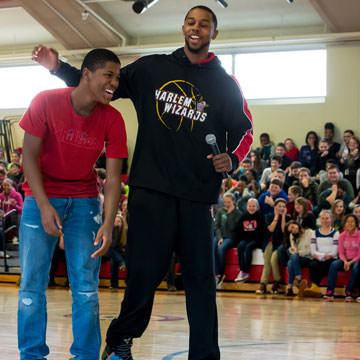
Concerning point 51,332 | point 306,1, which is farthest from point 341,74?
point 51,332

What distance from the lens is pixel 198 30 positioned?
10.3 ft

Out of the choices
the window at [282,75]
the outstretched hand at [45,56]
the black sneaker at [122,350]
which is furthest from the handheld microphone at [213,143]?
the window at [282,75]

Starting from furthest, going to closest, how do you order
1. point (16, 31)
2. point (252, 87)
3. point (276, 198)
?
point (16, 31) → point (252, 87) → point (276, 198)

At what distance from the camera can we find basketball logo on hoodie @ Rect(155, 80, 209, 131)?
10.2 feet

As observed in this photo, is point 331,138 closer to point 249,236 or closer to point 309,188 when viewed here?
point 309,188

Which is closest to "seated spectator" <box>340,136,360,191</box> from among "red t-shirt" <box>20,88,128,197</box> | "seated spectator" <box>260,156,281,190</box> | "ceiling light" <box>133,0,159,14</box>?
"seated spectator" <box>260,156,281,190</box>

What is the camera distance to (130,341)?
3088 mm

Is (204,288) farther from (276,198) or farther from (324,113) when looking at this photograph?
(324,113)

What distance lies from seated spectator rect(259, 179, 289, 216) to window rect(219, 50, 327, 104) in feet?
16.4

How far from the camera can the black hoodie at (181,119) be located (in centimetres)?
308

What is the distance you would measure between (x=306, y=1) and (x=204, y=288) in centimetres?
1197

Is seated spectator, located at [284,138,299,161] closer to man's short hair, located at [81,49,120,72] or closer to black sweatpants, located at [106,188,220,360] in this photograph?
black sweatpants, located at [106,188,220,360]

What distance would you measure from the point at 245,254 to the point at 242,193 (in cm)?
153

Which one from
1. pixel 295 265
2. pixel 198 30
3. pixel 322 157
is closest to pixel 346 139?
pixel 322 157
